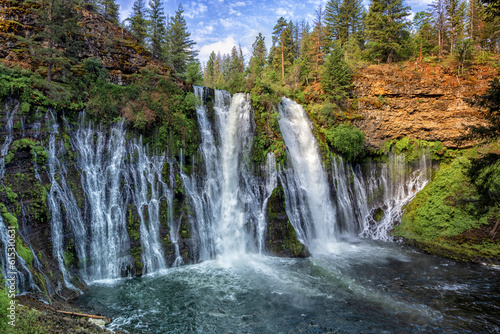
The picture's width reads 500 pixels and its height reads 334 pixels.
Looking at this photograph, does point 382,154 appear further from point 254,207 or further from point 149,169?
point 149,169

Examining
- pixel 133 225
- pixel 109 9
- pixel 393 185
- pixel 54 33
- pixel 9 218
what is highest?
pixel 109 9

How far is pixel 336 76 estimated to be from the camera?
21.8 m

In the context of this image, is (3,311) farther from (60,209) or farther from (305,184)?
(305,184)

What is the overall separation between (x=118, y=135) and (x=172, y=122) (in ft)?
10.2

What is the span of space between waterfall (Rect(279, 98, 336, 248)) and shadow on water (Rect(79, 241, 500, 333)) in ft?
8.90

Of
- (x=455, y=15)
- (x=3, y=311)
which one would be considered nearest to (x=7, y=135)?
(x=3, y=311)

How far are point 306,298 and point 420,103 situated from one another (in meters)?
19.5

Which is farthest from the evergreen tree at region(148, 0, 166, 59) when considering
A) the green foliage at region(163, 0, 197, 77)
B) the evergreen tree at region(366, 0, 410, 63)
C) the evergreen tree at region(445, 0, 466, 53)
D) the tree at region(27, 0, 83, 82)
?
the evergreen tree at region(445, 0, 466, 53)

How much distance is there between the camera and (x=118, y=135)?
1379 centimetres

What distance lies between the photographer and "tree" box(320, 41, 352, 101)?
2148 cm

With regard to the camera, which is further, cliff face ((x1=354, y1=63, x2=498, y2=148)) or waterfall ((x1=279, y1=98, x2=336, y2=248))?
cliff face ((x1=354, y1=63, x2=498, y2=148))

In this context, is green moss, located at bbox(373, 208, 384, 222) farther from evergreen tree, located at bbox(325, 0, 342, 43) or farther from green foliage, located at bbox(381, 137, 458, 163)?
evergreen tree, located at bbox(325, 0, 342, 43)

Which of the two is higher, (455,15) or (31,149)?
(455,15)

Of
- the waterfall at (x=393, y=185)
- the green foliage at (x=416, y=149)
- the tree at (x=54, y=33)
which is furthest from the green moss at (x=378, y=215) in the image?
the tree at (x=54, y=33)
